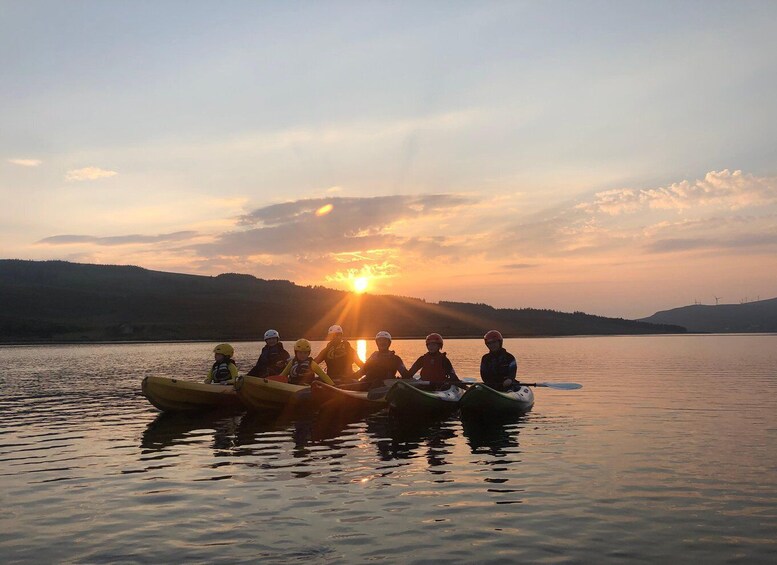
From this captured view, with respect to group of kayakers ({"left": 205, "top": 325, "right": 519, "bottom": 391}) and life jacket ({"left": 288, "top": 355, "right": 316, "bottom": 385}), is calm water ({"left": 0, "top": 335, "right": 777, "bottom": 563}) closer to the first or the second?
group of kayakers ({"left": 205, "top": 325, "right": 519, "bottom": 391})

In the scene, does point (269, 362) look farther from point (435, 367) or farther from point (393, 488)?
point (393, 488)

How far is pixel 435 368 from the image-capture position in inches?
1005

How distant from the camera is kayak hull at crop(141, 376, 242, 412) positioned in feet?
80.3

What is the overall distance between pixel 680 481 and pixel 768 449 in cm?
497

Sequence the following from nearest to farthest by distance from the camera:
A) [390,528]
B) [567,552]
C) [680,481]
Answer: [567,552] → [390,528] → [680,481]

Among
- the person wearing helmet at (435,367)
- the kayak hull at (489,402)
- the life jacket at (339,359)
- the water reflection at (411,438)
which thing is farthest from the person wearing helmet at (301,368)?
the kayak hull at (489,402)

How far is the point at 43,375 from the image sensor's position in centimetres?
4606

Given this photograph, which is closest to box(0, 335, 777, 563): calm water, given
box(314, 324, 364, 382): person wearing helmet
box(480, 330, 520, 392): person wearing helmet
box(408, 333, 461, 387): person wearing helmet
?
box(480, 330, 520, 392): person wearing helmet

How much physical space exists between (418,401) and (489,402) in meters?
2.34

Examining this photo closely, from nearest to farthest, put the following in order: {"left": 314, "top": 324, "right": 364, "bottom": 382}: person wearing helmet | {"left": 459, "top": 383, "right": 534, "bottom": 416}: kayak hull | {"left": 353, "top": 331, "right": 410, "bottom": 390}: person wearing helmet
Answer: {"left": 459, "top": 383, "right": 534, "bottom": 416}: kayak hull, {"left": 353, "top": 331, "right": 410, "bottom": 390}: person wearing helmet, {"left": 314, "top": 324, "right": 364, "bottom": 382}: person wearing helmet

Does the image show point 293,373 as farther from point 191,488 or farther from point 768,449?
point 768,449

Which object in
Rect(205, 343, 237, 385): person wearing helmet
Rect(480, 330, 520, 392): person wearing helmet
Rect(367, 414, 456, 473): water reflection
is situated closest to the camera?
Rect(367, 414, 456, 473): water reflection

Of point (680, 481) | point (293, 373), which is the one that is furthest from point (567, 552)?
point (293, 373)

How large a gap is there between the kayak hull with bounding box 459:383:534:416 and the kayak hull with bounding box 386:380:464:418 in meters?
0.92
